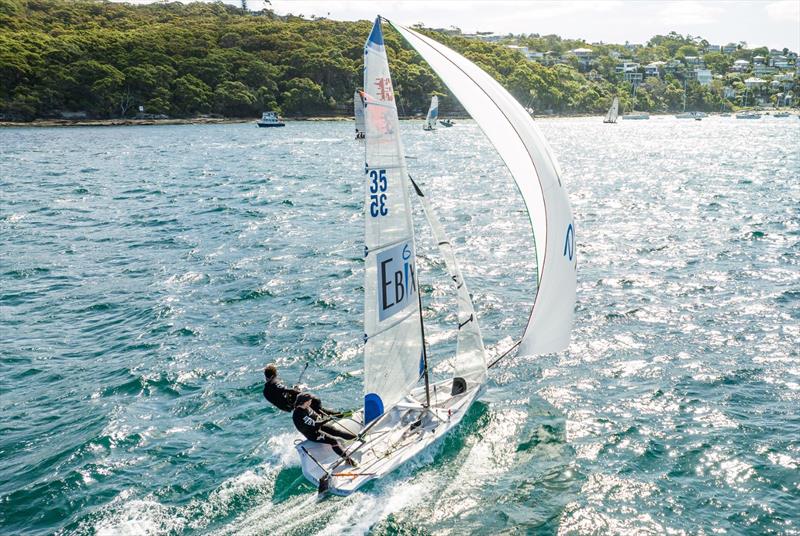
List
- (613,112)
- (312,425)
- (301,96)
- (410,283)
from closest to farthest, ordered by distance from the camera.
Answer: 1. (312,425)
2. (410,283)
3. (301,96)
4. (613,112)

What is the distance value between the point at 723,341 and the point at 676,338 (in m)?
1.18

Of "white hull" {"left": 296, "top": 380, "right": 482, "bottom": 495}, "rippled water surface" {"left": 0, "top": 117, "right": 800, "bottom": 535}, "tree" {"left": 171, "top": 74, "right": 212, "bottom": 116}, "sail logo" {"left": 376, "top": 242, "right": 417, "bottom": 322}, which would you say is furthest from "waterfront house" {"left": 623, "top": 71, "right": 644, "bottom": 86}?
"sail logo" {"left": 376, "top": 242, "right": 417, "bottom": 322}

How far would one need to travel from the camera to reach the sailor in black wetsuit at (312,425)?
1085cm

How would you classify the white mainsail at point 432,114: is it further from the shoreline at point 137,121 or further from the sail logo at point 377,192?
the sail logo at point 377,192

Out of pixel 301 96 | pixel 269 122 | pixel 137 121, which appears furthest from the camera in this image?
pixel 301 96

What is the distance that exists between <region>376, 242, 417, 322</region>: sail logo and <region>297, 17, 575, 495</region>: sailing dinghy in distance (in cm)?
2

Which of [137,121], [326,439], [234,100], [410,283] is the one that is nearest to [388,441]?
[326,439]

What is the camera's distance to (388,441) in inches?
450

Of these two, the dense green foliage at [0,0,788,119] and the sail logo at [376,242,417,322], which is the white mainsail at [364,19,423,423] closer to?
the sail logo at [376,242,417,322]

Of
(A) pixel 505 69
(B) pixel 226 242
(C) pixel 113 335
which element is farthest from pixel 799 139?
(C) pixel 113 335

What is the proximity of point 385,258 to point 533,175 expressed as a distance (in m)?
3.53

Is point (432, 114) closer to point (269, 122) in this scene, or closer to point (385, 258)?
point (269, 122)

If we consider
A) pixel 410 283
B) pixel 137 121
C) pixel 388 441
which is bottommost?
pixel 388 441

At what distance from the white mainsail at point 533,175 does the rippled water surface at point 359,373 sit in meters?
1.82
